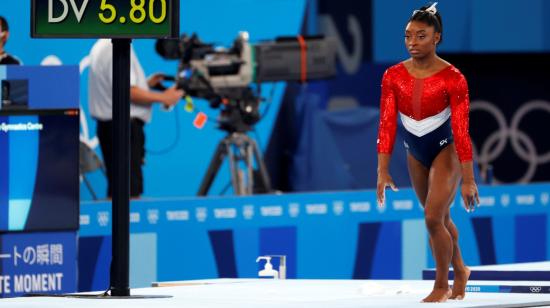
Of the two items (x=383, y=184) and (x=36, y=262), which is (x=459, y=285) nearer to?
(x=383, y=184)

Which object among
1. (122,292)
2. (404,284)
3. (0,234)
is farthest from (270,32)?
(122,292)

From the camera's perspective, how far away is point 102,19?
5520 mm

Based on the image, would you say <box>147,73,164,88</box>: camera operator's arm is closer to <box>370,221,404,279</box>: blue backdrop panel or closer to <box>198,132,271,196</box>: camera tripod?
<box>198,132,271,196</box>: camera tripod

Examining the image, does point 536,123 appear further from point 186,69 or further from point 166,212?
point 166,212

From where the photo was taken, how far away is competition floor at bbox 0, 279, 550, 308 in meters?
5.36

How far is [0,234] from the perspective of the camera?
767 centimetres

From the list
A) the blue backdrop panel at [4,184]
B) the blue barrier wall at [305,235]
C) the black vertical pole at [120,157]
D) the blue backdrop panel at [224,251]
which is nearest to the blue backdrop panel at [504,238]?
the blue barrier wall at [305,235]

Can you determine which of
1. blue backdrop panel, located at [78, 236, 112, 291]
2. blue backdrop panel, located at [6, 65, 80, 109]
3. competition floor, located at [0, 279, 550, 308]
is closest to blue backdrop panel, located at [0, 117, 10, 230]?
blue backdrop panel, located at [6, 65, 80, 109]

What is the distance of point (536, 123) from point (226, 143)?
680cm

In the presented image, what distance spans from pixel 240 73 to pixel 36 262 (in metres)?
3.01

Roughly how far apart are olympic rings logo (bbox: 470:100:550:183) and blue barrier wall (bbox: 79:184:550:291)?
5.11m

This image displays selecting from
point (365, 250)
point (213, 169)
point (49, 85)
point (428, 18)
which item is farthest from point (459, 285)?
point (213, 169)

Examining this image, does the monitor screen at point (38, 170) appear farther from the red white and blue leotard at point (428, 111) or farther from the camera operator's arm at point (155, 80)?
the red white and blue leotard at point (428, 111)

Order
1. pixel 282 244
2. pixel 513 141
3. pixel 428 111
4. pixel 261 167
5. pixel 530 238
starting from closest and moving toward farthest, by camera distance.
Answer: pixel 428 111 → pixel 282 244 → pixel 261 167 → pixel 530 238 → pixel 513 141
